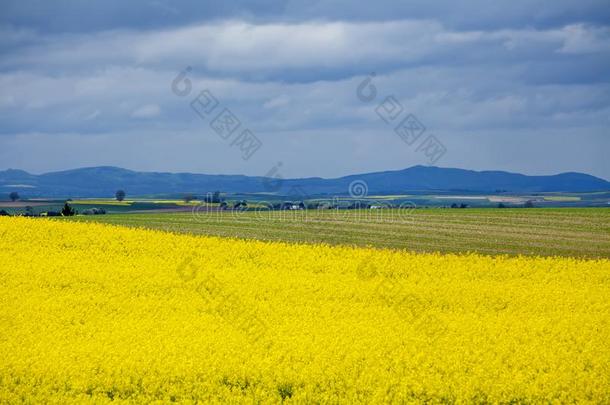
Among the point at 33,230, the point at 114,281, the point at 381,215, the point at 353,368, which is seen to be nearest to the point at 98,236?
the point at 33,230

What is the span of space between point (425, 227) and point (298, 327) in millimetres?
24313

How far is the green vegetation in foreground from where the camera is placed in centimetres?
3381

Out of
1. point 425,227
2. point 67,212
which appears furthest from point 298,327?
point 67,212

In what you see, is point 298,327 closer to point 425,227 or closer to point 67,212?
point 425,227

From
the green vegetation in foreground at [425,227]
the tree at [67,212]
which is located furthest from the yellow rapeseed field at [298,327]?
the tree at [67,212]

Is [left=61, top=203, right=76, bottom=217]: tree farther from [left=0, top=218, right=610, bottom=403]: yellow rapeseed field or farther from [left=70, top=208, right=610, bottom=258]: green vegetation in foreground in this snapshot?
[left=0, top=218, right=610, bottom=403]: yellow rapeseed field

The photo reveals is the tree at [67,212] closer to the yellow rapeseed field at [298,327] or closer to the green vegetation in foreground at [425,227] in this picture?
the green vegetation in foreground at [425,227]

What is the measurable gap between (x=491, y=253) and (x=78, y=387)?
21.3 meters

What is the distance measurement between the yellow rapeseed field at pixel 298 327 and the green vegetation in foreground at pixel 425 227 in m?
6.88

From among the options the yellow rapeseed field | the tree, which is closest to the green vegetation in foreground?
the tree

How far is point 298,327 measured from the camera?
16578mm

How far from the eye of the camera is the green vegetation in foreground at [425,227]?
33812 mm

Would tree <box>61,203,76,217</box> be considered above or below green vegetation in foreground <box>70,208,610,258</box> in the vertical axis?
above

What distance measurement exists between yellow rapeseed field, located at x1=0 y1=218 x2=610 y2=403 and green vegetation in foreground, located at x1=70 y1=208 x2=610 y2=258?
6.88 meters
